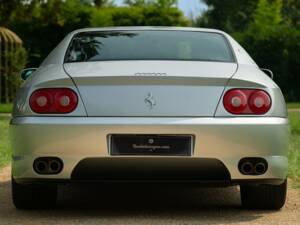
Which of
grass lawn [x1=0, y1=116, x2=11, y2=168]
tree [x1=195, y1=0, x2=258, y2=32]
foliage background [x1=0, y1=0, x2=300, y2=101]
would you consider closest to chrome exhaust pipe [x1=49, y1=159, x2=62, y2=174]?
grass lawn [x1=0, y1=116, x2=11, y2=168]

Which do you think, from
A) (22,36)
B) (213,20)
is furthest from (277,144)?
(213,20)

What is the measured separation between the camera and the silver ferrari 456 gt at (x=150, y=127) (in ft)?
17.7

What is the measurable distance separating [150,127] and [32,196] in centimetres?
116

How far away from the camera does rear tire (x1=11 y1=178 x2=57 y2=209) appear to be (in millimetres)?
5953

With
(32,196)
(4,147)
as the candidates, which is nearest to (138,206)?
(32,196)

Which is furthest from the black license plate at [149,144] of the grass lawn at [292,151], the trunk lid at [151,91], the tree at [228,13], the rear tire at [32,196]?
the tree at [228,13]

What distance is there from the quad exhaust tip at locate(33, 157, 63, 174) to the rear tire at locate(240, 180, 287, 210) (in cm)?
141

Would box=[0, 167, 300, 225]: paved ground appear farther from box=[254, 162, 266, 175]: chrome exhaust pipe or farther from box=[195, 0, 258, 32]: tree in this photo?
box=[195, 0, 258, 32]: tree

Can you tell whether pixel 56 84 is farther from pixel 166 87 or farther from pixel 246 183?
pixel 246 183

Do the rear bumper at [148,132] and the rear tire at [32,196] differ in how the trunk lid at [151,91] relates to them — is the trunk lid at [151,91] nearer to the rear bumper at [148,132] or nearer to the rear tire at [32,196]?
the rear bumper at [148,132]

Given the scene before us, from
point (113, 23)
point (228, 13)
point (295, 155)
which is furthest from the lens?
point (228, 13)

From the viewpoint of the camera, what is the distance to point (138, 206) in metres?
6.37

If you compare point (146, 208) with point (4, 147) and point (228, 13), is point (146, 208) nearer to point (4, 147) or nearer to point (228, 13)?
point (4, 147)

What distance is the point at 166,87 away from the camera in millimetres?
5512
